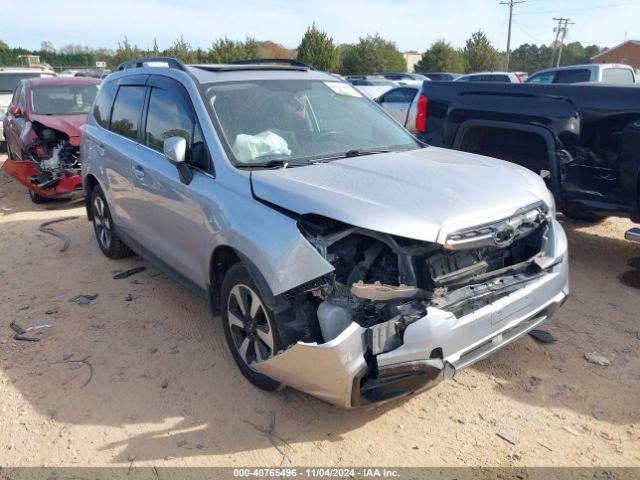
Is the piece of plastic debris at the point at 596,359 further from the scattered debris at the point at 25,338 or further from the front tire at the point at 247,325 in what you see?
the scattered debris at the point at 25,338

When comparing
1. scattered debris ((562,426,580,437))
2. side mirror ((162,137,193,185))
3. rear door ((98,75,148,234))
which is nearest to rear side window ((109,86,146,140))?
rear door ((98,75,148,234))

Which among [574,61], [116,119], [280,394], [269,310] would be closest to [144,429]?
[280,394]

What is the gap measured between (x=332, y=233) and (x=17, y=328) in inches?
118

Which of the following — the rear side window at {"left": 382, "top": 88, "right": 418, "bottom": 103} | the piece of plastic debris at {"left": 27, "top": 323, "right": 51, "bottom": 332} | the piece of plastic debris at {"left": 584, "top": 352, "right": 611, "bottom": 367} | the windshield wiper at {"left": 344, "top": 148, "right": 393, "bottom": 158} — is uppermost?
the rear side window at {"left": 382, "top": 88, "right": 418, "bottom": 103}

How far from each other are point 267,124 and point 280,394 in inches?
72.5

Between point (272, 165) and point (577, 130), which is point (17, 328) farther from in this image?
point (577, 130)

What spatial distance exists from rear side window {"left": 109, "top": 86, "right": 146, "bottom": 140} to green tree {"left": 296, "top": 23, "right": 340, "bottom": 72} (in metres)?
35.9

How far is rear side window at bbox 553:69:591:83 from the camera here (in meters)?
11.0

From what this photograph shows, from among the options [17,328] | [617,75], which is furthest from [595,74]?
[17,328]

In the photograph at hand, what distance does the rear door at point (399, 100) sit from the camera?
12586 millimetres

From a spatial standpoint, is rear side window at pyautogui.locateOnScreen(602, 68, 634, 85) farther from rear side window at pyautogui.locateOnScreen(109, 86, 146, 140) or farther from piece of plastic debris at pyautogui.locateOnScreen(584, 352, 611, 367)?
rear side window at pyautogui.locateOnScreen(109, 86, 146, 140)

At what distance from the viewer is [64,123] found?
334 inches

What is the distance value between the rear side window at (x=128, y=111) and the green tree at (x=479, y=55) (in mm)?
45093

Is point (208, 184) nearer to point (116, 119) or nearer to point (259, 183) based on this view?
point (259, 183)
